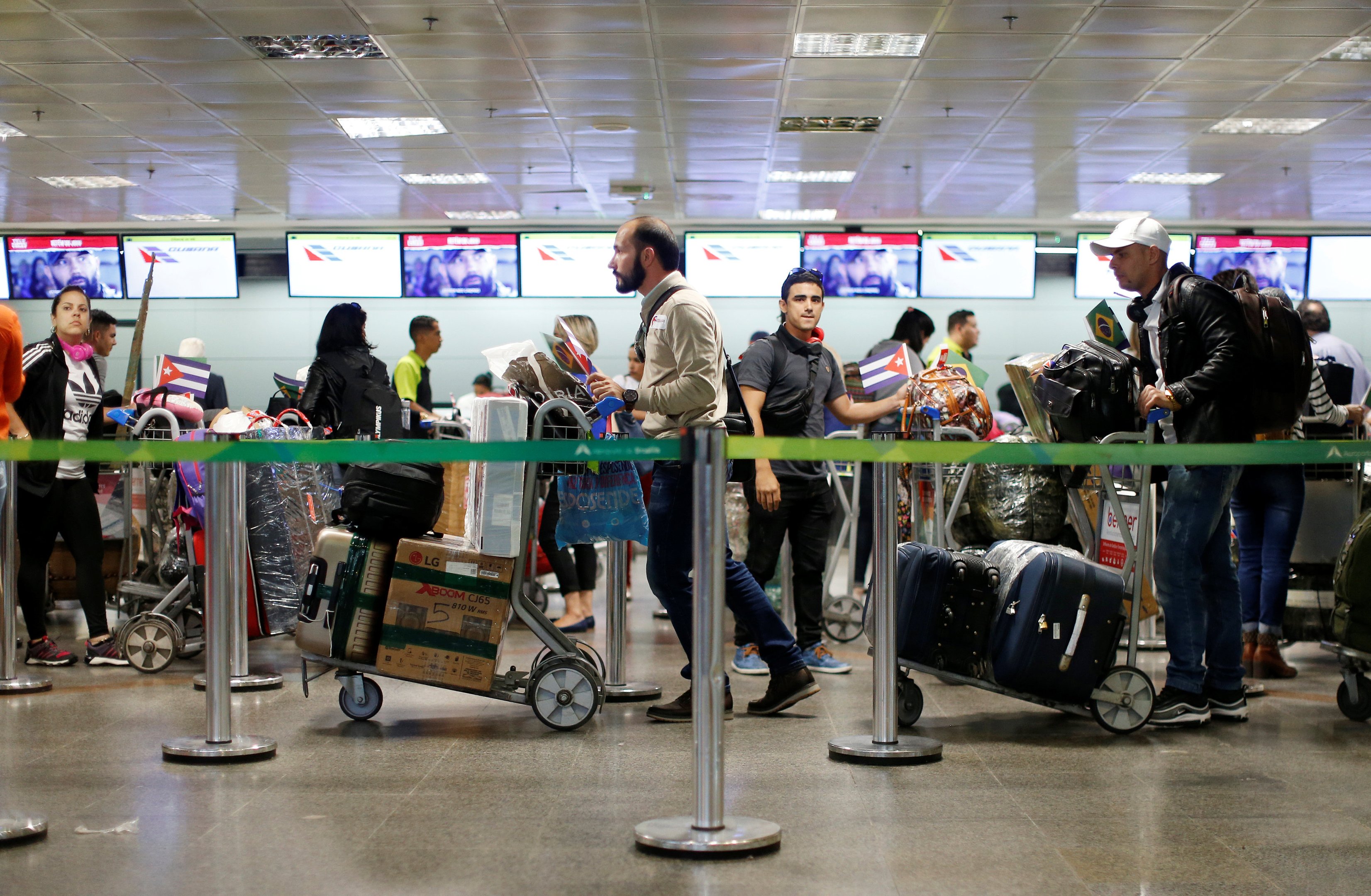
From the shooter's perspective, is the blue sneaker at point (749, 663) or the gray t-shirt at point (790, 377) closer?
the gray t-shirt at point (790, 377)

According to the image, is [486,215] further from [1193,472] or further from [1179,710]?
[1179,710]

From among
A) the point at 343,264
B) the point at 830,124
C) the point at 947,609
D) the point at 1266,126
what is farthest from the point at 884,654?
the point at 343,264

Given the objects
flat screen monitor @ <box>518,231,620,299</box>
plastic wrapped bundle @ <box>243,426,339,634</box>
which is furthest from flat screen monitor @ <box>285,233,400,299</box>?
plastic wrapped bundle @ <box>243,426,339,634</box>

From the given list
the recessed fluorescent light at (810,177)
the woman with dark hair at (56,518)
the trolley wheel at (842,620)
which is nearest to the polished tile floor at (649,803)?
the woman with dark hair at (56,518)

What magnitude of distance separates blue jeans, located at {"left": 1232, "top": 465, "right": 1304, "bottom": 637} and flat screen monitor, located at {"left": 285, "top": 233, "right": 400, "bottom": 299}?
10826mm

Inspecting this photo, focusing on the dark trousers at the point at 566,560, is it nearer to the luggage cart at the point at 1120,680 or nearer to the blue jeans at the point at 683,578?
the blue jeans at the point at 683,578

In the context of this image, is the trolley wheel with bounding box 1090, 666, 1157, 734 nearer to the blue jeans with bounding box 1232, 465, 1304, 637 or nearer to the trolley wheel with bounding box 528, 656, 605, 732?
the blue jeans with bounding box 1232, 465, 1304, 637

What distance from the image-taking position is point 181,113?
378 inches

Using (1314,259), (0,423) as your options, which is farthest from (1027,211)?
(0,423)

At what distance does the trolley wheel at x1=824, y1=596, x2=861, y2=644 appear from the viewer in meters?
6.14

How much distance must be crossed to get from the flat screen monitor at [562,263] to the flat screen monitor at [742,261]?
1.04m

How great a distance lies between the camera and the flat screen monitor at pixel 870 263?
537 inches

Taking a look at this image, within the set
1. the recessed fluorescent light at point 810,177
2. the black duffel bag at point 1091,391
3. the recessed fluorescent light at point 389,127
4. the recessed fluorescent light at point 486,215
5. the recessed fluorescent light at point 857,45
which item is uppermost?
the recessed fluorescent light at point 857,45

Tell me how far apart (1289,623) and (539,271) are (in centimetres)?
983
